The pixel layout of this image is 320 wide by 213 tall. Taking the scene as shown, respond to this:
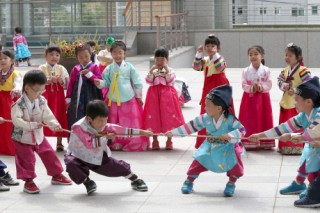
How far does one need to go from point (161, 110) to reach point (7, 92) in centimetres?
200

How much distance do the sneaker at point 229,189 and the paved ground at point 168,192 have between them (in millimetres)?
56

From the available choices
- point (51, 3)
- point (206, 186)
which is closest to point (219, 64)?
point (206, 186)

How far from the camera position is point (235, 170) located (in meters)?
7.83

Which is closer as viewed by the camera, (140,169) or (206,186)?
(206,186)

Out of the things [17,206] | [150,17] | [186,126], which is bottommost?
[17,206]

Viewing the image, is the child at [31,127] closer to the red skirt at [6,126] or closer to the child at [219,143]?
the child at [219,143]

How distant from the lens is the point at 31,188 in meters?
8.09

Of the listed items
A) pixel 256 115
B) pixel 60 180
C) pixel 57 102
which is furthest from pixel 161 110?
pixel 60 180

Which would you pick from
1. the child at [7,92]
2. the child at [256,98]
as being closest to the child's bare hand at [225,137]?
the child at [256,98]

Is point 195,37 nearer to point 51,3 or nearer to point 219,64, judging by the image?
point 51,3

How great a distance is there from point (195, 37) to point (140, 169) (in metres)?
17.5

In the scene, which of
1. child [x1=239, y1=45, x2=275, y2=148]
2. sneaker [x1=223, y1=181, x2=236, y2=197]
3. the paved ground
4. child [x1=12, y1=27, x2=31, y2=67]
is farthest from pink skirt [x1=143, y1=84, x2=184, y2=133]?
child [x1=12, y1=27, x2=31, y2=67]

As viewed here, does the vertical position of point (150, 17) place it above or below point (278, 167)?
above

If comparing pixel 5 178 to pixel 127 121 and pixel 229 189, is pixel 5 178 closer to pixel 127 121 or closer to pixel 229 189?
pixel 229 189
